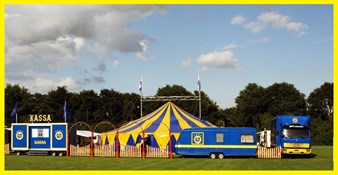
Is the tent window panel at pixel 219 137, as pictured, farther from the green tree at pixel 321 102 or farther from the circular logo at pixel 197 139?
the green tree at pixel 321 102

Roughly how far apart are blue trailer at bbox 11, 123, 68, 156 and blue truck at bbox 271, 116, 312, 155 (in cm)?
1324

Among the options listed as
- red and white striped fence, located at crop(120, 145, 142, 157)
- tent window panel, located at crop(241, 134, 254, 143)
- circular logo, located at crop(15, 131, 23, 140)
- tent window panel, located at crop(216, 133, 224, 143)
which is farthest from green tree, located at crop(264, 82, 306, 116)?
circular logo, located at crop(15, 131, 23, 140)

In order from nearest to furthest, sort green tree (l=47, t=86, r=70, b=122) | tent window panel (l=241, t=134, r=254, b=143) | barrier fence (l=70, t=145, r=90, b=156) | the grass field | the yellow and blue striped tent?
the grass field
tent window panel (l=241, t=134, r=254, b=143)
barrier fence (l=70, t=145, r=90, b=156)
the yellow and blue striped tent
green tree (l=47, t=86, r=70, b=122)

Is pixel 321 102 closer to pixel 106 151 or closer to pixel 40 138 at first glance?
pixel 106 151

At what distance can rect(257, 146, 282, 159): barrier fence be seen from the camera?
25.5 meters

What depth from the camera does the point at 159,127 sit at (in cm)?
3080

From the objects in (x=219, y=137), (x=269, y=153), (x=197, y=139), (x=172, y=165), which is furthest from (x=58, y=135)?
(x=269, y=153)

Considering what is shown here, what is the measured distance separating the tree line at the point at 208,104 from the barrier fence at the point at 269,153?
35309 mm

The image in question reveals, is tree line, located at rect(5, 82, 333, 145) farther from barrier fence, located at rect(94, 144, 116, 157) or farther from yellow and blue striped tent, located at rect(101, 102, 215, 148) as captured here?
barrier fence, located at rect(94, 144, 116, 157)

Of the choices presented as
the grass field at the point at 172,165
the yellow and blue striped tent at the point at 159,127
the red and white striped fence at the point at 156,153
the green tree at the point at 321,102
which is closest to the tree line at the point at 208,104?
the green tree at the point at 321,102

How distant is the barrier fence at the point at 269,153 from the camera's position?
83.6 ft

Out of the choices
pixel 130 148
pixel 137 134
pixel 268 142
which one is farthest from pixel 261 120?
pixel 130 148

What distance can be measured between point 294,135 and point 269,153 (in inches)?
75.9

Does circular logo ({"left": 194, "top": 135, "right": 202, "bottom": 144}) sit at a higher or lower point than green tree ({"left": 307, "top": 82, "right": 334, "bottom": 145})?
lower
